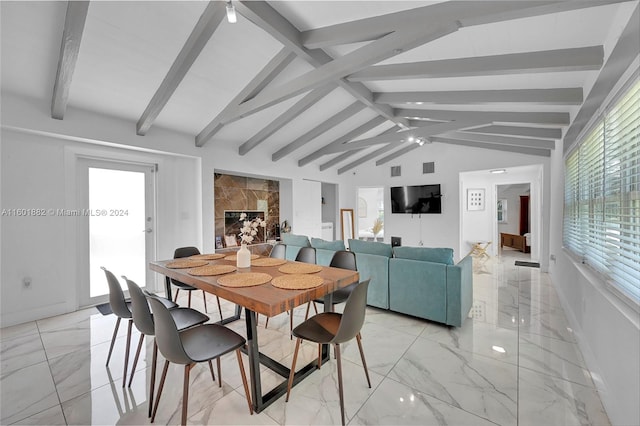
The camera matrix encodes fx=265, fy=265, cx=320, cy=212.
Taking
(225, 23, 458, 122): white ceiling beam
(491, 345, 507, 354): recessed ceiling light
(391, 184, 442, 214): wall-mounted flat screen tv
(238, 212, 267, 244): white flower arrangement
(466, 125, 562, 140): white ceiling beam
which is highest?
(225, 23, 458, 122): white ceiling beam

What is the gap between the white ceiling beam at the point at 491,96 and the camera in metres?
2.66

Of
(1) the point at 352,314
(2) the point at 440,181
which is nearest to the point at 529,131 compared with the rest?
(2) the point at 440,181

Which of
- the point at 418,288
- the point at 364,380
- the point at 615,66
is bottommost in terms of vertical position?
the point at 364,380

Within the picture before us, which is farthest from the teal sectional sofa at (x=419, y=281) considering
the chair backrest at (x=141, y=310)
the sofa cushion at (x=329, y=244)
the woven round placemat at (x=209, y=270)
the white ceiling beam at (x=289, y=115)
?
the white ceiling beam at (x=289, y=115)

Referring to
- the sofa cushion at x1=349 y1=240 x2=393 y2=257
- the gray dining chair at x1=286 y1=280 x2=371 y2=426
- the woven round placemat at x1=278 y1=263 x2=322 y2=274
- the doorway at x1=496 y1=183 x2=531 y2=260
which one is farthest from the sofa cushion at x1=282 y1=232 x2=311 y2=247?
the doorway at x1=496 y1=183 x2=531 y2=260

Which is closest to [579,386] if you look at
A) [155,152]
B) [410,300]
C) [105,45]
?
[410,300]

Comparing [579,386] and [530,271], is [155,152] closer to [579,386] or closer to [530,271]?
[579,386]

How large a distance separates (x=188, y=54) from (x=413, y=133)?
394cm

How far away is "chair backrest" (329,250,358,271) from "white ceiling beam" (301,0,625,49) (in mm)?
1943

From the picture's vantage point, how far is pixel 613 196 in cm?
185

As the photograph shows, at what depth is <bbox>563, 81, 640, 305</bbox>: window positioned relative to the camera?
1.52m

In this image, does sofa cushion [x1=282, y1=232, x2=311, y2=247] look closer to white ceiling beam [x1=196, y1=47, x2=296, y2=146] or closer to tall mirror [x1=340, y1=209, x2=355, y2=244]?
white ceiling beam [x1=196, y1=47, x2=296, y2=146]

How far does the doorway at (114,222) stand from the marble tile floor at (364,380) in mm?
853

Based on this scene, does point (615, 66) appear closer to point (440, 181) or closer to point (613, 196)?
point (613, 196)
